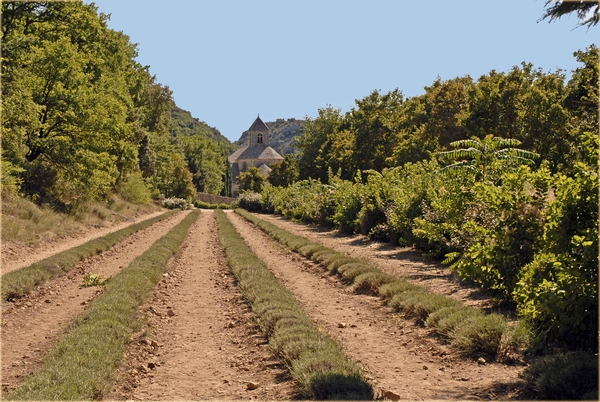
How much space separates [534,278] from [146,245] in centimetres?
1824

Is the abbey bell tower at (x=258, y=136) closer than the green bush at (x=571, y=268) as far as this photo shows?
No

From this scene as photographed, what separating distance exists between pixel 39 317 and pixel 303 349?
18.2 feet

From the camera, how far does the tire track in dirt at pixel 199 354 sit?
20.9 feet

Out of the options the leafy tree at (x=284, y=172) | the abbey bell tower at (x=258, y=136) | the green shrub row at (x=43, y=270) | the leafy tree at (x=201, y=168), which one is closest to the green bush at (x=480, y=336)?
the green shrub row at (x=43, y=270)

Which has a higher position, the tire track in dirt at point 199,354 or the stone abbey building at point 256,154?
the stone abbey building at point 256,154

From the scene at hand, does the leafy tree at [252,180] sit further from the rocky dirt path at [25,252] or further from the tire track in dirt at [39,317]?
the tire track in dirt at [39,317]

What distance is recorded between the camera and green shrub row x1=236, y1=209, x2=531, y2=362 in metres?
7.35

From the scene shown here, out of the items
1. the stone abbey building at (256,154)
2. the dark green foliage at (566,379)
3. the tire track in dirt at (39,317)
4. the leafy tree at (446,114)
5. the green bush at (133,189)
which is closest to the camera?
the dark green foliage at (566,379)

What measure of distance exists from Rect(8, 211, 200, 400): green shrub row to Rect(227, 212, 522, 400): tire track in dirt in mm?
3014

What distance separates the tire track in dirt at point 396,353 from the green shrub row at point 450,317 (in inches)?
8.3

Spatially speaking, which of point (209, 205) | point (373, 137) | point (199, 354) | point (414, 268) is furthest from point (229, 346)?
point (209, 205)

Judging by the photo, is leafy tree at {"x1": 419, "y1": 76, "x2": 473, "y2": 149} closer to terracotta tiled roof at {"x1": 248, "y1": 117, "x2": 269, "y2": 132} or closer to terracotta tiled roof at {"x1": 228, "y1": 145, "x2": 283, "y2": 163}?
terracotta tiled roof at {"x1": 228, "y1": 145, "x2": 283, "y2": 163}

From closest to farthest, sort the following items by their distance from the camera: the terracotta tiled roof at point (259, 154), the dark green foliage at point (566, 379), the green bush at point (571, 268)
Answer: the dark green foliage at point (566, 379)
the green bush at point (571, 268)
the terracotta tiled roof at point (259, 154)

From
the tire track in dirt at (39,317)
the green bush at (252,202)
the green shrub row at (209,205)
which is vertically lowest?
the tire track in dirt at (39,317)
